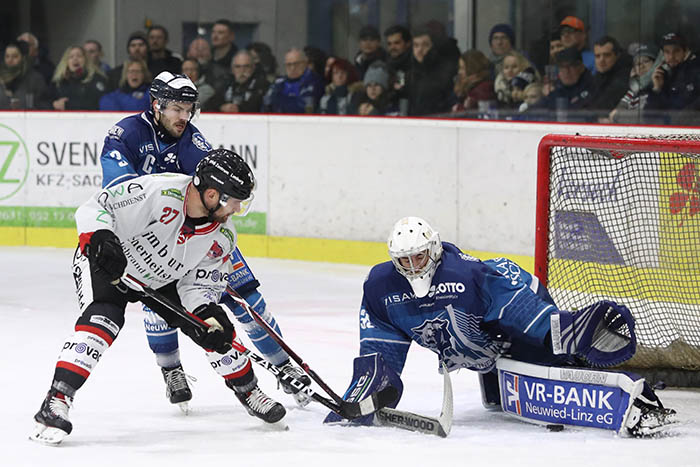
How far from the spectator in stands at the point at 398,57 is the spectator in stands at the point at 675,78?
185cm

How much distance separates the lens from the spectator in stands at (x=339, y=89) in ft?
26.6

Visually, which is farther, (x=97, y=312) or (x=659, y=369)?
(x=659, y=369)

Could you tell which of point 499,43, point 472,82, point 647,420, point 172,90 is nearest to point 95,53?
point 472,82

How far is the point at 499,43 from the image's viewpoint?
7504 mm

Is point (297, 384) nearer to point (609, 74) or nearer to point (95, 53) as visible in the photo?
point (609, 74)

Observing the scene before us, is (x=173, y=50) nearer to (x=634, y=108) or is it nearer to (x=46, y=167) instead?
(x=46, y=167)

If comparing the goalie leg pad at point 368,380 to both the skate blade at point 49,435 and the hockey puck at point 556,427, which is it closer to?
the hockey puck at point 556,427

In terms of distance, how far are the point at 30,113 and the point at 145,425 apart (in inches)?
202

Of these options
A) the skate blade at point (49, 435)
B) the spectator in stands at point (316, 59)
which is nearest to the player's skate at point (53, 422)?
the skate blade at point (49, 435)

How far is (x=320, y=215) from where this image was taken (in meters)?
8.00

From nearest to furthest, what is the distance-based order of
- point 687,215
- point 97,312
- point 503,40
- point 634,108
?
point 97,312 → point 687,215 → point 634,108 → point 503,40

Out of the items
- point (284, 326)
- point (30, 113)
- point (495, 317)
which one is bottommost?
point (284, 326)

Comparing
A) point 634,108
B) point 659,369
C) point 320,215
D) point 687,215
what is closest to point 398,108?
point 320,215

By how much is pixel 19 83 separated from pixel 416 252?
5833 mm
